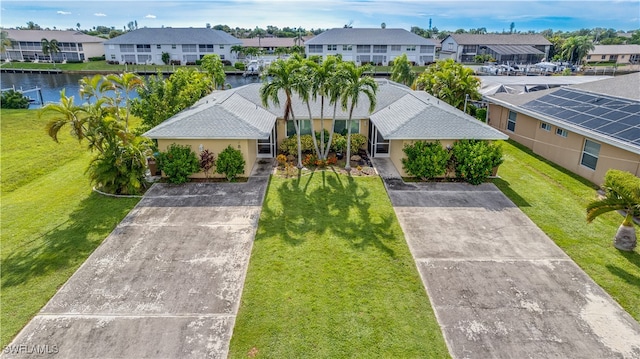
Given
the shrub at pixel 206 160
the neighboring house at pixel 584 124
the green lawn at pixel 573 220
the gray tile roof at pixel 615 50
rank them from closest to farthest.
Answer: the green lawn at pixel 573 220 → the neighboring house at pixel 584 124 → the shrub at pixel 206 160 → the gray tile roof at pixel 615 50

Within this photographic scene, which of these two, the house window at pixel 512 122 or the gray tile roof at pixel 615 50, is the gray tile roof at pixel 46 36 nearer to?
the house window at pixel 512 122

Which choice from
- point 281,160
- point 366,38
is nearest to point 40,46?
point 366,38

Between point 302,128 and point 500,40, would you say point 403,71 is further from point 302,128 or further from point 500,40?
point 500,40

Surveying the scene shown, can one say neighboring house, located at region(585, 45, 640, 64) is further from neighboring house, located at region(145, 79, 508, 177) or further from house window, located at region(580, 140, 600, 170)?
neighboring house, located at region(145, 79, 508, 177)

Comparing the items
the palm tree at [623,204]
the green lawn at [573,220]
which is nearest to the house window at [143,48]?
the green lawn at [573,220]

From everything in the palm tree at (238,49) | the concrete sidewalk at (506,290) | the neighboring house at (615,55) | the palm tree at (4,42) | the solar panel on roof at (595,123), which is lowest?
the concrete sidewalk at (506,290)

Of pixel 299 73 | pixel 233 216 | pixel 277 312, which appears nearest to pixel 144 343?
pixel 277 312

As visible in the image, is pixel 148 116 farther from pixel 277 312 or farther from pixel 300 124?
pixel 277 312
